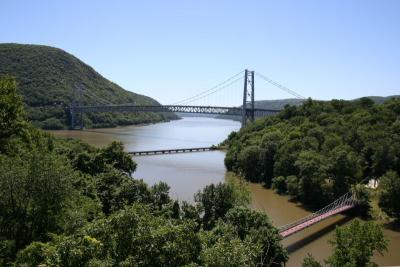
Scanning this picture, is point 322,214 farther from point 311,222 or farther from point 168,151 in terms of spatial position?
point 168,151

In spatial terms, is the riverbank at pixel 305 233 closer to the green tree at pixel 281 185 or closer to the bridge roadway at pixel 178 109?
the green tree at pixel 281 185

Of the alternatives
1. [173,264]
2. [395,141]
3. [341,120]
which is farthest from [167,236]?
[341,120]

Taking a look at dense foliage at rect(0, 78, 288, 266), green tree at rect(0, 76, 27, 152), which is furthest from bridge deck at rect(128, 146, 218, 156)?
green tree at rect(0, 76, 27, 152)

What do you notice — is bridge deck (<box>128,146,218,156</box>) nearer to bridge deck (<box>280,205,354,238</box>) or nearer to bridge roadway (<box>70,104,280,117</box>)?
bridge roadway (<box>70,104,280,117</box>)

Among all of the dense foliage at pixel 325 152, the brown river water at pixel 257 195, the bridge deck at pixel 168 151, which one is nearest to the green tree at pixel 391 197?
the dense foliage at pixel 325 152

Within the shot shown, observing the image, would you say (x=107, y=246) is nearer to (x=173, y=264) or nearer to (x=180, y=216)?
(x=173, y=264)

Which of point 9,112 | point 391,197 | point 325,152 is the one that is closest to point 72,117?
point 325,152
